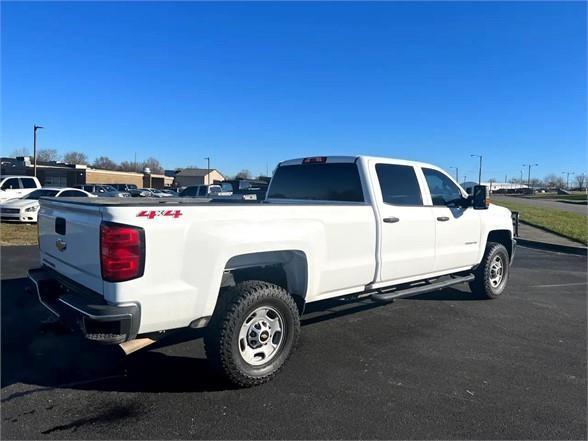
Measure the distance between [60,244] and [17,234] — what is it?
11060 mm

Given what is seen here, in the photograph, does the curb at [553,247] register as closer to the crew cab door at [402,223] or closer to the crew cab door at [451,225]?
the crew cab door at [451,225]

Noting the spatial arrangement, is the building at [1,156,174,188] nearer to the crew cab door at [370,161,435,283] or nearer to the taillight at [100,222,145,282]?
the crew cab door at [370,161,435,283]

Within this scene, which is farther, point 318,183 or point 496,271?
point 496,271

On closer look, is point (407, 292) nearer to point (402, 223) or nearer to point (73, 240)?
point (402, 223)

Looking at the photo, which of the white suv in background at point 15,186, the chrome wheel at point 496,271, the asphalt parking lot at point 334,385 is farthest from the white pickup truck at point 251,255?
the white suv in background at point 15,186

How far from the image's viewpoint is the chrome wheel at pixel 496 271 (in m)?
6.66

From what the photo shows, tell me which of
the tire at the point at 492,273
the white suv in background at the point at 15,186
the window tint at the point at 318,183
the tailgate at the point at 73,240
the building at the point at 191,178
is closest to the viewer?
the tailgate at the point at 73,240

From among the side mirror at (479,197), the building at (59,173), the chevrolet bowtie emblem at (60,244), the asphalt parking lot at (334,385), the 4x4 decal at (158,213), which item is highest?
the building at (59,173)

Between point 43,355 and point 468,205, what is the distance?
5143 millimetres

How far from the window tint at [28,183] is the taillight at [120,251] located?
2079 centimetres

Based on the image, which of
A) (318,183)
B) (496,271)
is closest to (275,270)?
(318,183)

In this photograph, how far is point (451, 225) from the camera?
565cm

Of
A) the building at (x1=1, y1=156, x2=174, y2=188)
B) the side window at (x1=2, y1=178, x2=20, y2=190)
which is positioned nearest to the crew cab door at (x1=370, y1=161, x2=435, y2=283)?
the side window at (x1=2, y1=178, x2=20, y2=190)

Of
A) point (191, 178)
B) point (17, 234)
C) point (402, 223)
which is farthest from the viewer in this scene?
point (191, 178)
